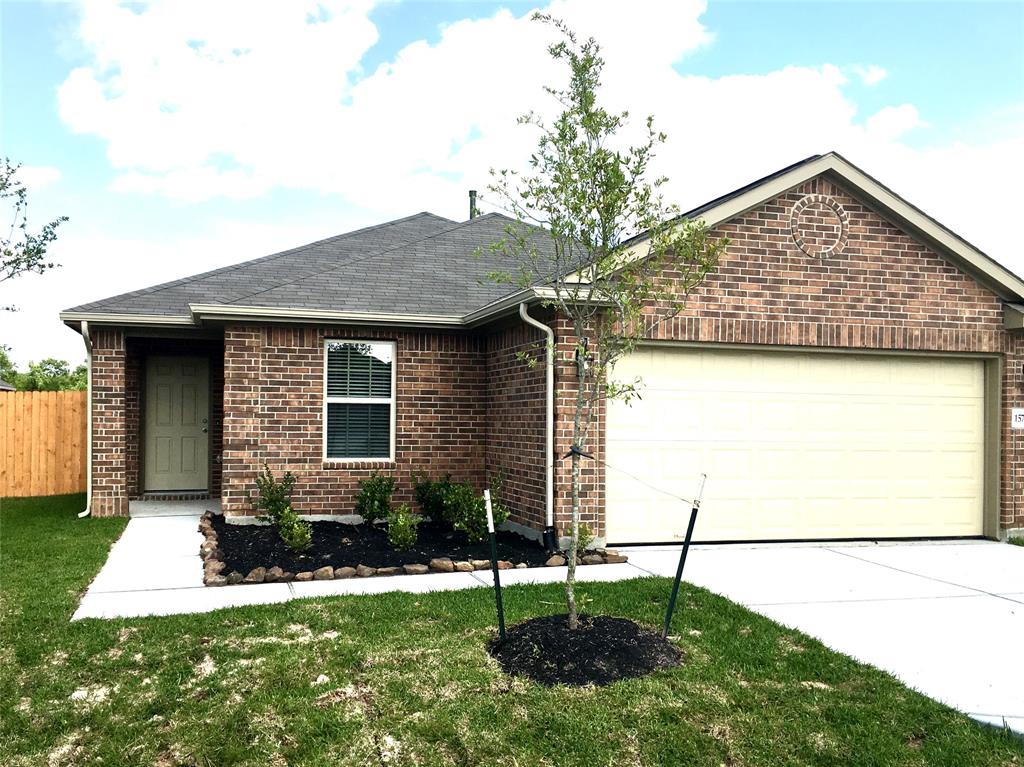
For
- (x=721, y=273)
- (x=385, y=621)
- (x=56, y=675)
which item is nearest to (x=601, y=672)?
(x=385, y=621)

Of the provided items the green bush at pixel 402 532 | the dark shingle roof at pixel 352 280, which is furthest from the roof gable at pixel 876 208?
the green bush at pixel 402 532

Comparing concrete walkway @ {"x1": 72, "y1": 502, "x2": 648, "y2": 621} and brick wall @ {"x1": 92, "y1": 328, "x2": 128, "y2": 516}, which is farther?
brick wall @ {"x1": 92, "y1": 328, "x2": 128, "y2": 516}

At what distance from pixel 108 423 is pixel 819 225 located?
9842 millimetres

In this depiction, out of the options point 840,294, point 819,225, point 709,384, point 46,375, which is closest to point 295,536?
point 709,384

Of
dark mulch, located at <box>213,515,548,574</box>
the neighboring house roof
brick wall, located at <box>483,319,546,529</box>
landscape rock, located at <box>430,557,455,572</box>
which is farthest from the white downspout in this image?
landscape rock, located at <box>430,557,455,572</box>

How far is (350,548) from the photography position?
8852mm

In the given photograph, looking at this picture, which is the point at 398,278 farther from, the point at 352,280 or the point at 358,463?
the point at 358,463

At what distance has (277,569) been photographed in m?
7.64

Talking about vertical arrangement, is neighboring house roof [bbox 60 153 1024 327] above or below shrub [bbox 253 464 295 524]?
above

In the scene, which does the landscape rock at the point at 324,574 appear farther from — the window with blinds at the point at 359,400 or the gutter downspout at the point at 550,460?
the window with blinds at the point at 359,400

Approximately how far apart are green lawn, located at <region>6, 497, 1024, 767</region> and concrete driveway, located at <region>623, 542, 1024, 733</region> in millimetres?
272

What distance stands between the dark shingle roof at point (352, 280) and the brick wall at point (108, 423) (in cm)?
63

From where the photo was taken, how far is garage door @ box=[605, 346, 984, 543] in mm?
9367

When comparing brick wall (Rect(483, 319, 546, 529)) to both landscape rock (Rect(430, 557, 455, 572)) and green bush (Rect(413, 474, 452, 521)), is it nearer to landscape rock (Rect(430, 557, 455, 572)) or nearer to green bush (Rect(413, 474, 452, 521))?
green bush (Rect(413, 474, 452, 521))
